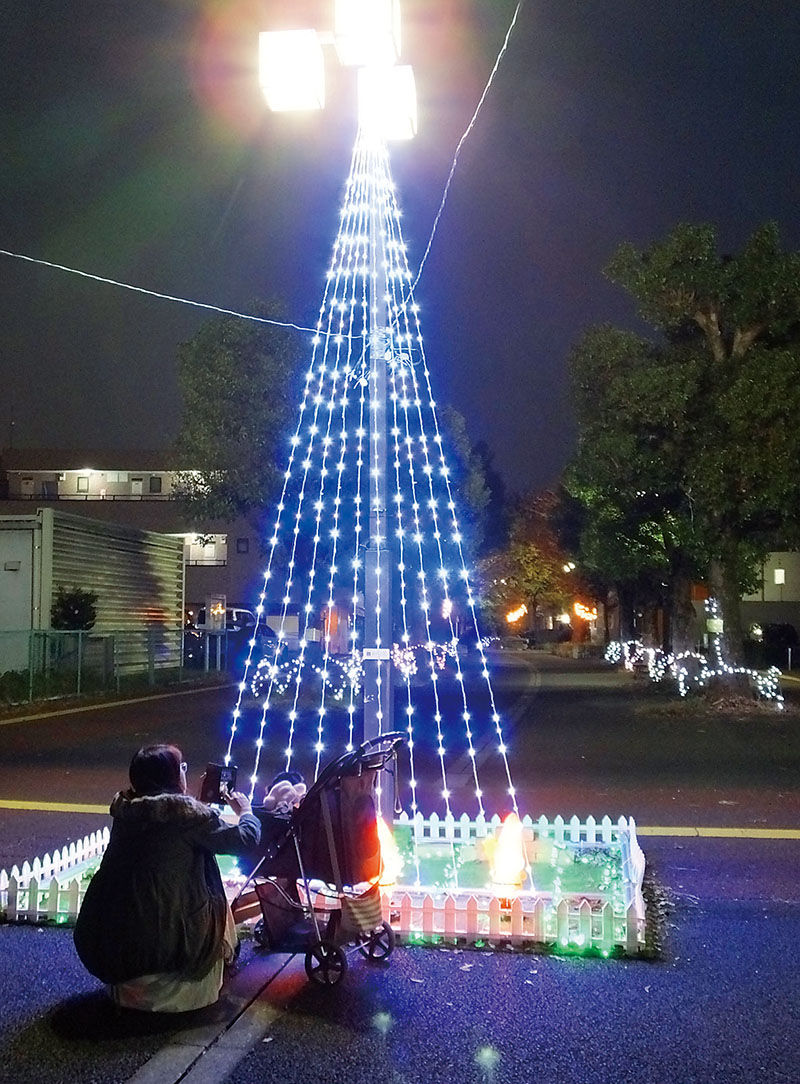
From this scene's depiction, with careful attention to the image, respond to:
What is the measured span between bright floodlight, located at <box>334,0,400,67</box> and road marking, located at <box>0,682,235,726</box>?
15.4m

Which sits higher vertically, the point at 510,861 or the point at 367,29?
the point at 367,29

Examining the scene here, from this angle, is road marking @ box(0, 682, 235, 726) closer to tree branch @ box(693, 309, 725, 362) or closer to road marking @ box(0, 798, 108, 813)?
road marking @ box(0, 798, 108, 813)

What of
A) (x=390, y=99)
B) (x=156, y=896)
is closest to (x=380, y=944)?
(x=156, y=896)

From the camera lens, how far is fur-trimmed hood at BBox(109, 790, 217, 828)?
4.64 m

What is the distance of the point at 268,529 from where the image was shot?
28.9 meters

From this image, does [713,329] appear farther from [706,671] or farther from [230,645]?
[230,645]

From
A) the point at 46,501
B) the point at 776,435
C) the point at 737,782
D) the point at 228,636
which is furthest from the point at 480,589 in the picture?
the point at 737,782

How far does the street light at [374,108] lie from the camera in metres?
5.84

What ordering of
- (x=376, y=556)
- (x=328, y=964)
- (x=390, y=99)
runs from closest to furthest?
(x=328, y=964), (x=390, y=99), (x=376, y=556)

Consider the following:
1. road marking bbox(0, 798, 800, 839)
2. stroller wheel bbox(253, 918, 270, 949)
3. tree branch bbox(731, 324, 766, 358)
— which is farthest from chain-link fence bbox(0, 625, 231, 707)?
stroller wheel bbox(253, 918, 270, 949)

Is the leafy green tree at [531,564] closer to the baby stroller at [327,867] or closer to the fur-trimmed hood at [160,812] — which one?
the baby stroller at [327,867]

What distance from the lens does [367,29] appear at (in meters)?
5.79

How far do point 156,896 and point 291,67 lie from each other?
435 cm

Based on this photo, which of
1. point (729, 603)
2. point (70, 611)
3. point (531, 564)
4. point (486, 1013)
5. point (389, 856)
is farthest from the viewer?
point (531, 564)
